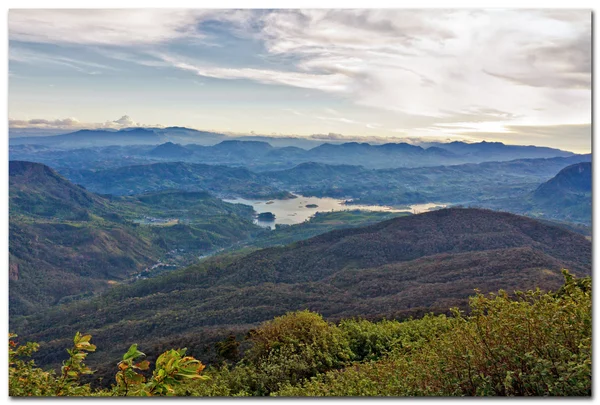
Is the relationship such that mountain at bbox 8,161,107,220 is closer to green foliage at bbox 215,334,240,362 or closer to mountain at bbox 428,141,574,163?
mountain at bbox 428,141,574,163

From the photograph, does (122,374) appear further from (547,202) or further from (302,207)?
(302,207)

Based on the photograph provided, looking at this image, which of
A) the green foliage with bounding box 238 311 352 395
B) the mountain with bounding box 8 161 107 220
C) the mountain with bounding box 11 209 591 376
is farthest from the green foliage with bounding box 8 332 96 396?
the mountain with bounding box 8 161 107 220

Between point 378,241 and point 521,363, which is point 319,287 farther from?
point 521,363

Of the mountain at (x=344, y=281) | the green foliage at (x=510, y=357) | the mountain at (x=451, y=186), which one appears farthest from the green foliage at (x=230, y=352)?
the mountain at (x=451, y=186)

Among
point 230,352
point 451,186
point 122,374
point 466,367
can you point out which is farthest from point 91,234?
point 451,186

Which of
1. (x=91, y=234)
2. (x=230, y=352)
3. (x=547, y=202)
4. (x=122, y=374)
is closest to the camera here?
(x=122, y=374)

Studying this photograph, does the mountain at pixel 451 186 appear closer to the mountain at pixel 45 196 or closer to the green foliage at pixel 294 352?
the green foliage at pixel 294 352
